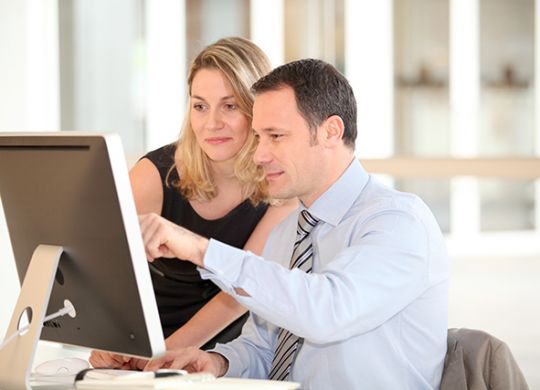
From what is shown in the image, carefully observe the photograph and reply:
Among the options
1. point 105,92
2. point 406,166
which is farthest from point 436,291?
point 105,92

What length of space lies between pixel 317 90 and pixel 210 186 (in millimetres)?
841

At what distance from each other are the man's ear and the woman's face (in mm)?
603

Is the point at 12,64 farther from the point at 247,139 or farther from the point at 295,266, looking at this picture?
the point at 295,266

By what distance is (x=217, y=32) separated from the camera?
7.71 meters

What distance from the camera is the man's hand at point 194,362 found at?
208 centimetres

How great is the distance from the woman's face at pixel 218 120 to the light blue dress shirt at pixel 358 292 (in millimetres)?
623

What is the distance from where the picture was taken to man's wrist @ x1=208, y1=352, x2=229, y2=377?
6.95 ft

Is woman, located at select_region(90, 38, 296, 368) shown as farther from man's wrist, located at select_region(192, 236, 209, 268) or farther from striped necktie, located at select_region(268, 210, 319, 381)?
man's wrist, located at select_region(192, 236, 209, 268)

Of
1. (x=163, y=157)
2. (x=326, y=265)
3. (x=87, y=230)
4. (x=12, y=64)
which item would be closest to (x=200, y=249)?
(x=87, y=230)

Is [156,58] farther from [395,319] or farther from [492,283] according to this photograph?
[395,319]

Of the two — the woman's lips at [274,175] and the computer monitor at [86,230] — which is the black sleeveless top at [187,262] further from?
the computer monitor at [86,230]

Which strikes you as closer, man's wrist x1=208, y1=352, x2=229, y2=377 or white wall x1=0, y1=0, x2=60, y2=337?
man's wrist x1=208, y1=352, x2=229, y2=377

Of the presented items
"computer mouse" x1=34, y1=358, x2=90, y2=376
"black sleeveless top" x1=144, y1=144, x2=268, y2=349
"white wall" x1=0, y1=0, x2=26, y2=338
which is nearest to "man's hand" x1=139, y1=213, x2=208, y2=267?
"computer mouse" x1=34, y1=358, x2=90, y2=376

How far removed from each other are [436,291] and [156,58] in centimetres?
580
